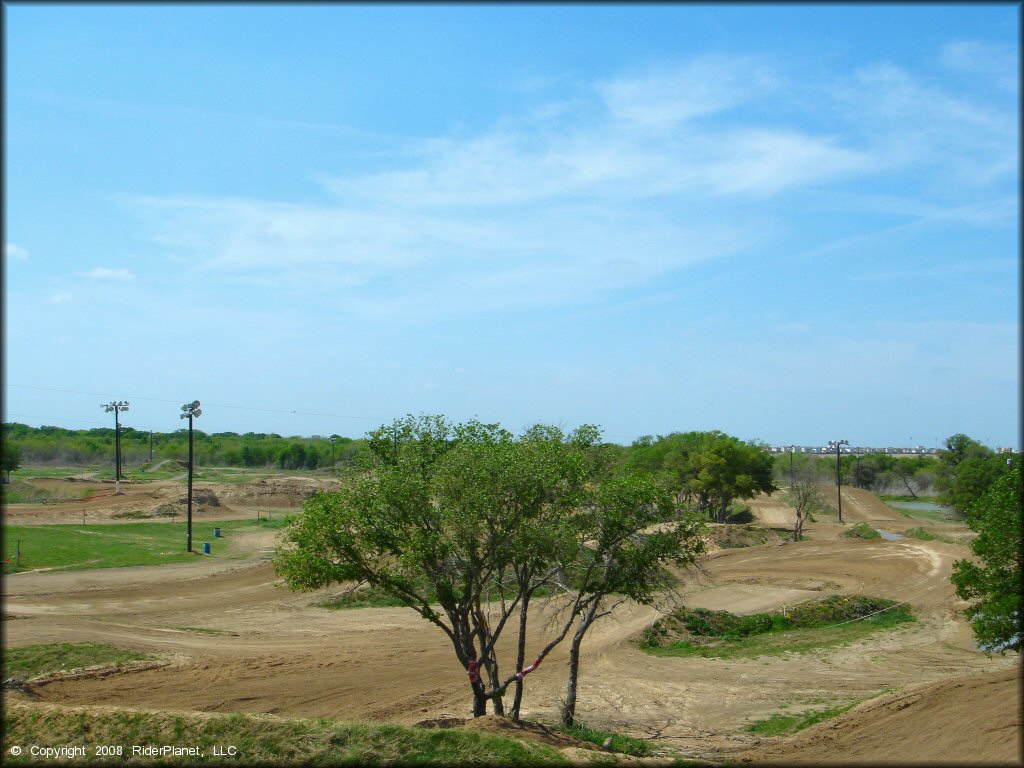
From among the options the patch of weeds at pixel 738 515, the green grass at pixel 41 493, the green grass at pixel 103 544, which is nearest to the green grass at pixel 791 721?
the green grass at pixel 103 544

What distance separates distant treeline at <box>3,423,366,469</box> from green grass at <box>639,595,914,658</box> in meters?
72.4

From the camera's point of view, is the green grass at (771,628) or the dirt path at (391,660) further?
the green grass at (771,628)

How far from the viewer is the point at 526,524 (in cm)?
1733

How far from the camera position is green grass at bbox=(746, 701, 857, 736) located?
70.5 ft

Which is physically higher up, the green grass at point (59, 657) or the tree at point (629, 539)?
the tree at point (629, 539)

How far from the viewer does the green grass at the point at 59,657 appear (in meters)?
23.8

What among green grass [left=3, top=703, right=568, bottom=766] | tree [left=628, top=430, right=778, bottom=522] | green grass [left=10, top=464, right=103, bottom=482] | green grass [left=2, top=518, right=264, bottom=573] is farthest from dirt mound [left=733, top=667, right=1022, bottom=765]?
green grass [left=10, top=464, right=103, bottom=482]

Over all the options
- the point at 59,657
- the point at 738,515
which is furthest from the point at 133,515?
the point at 738,515

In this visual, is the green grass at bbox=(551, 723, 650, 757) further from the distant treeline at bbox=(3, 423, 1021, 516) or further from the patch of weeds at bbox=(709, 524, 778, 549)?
the patch of weeds at bbox=(709, 524, 778, 549)

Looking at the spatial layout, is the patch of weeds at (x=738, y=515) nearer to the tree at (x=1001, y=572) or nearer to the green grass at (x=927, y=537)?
the green grass at (x=927, y=537)

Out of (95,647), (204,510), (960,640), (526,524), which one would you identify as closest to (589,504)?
(526,524)

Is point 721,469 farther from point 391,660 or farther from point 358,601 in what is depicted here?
point 391,660

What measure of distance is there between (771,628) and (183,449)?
11067cm

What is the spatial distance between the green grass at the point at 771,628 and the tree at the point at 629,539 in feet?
45.7
